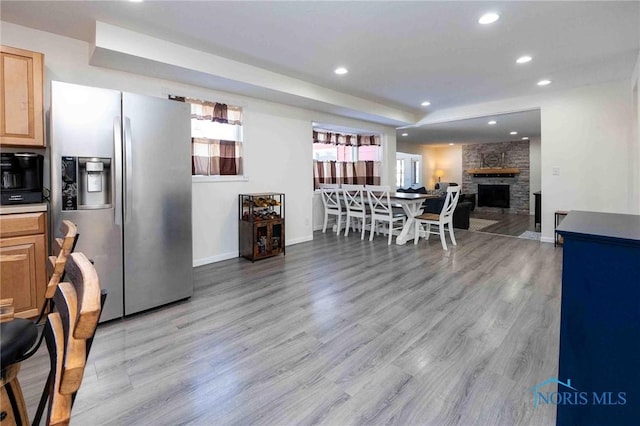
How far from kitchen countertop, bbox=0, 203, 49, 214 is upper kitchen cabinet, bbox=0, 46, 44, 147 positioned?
1.64ft

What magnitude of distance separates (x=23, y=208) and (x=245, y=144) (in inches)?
105

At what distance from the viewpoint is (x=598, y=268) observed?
1.21 meters

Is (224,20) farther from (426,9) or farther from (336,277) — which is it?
(336,277)

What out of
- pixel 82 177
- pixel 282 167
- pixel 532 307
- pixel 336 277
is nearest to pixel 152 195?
pixel 82 177

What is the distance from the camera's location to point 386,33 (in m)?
3.04

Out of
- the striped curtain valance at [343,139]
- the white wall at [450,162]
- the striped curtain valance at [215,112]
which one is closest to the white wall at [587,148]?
the striped curtain valance at [343,139]

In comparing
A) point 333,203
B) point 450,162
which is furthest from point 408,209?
point 450,162

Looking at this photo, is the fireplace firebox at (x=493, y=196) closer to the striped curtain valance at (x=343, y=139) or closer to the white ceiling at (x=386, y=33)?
the striped curtain valance at (x=343, y=139)

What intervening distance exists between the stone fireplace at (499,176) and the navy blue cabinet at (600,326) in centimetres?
1002

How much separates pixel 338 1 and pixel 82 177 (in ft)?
7.75

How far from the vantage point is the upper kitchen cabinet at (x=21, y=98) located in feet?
7.80

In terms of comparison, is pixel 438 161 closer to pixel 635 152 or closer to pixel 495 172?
pixel 495 172

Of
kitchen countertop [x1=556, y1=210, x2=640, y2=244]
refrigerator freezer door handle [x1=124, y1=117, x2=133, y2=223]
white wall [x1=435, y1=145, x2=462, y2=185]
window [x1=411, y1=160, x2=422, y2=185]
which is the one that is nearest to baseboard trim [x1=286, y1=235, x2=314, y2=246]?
refrigerator freezer door handle [x1=124, y1=117, x2=133, y2=223]

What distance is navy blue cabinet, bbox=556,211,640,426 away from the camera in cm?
116
